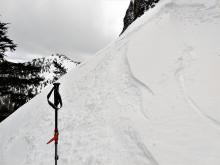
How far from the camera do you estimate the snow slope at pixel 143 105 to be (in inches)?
339

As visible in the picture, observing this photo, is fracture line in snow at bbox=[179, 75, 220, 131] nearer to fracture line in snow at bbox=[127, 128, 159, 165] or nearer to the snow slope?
the snow slope

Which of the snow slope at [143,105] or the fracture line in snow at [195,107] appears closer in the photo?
the snow slope at [143,105]

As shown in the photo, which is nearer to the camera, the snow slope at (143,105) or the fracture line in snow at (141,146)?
the fracture line in snow at (141,146)

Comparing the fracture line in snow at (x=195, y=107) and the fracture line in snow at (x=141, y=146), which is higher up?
the fracture line in snow at (x=195, y=107)

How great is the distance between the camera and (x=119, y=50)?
47.3 ft

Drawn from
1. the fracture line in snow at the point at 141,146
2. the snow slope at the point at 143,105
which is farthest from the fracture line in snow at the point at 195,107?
the fracture line in snow at the point at 141,146

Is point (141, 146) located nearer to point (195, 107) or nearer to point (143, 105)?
point (143, 105)

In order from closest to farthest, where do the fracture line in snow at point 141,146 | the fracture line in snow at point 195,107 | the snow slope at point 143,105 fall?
the fracture line in snow at point 141,146
the snow slope at point 143,105
the fracture line in snow at point 195,107

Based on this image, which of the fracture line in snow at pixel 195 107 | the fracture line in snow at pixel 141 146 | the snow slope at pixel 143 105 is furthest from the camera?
the fracture line in snow at pixel 195 107

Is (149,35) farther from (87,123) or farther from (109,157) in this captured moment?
(109,157)

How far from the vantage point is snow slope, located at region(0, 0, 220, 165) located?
8.62 meters

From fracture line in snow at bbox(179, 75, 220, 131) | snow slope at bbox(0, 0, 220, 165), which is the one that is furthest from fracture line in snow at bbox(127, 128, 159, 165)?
fracture line in snow at bbox(179, 75, 220, 131)

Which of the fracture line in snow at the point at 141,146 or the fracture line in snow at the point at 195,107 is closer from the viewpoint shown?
the fracture line in snow at the point at 141,146

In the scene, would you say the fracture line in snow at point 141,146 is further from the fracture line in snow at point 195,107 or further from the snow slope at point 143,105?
the fracture line in snow at point 195,107
